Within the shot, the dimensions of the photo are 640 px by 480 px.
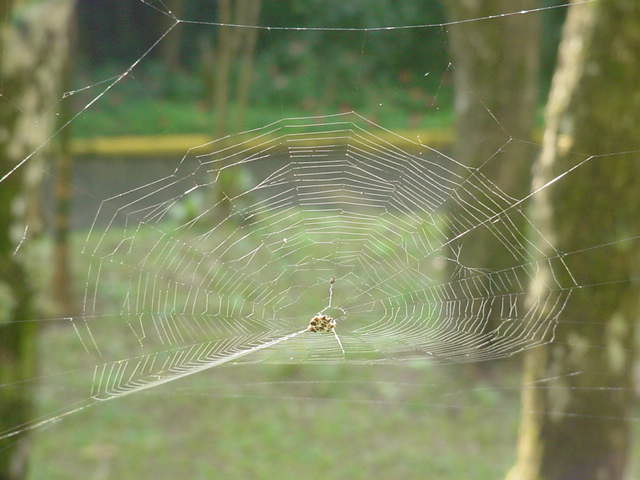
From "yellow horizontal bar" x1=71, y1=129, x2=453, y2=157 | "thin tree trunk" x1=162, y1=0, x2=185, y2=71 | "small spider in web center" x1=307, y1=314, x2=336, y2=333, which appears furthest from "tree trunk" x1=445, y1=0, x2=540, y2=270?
"thin tree trunk" x1=162, y1=0, x2=185, y2=71

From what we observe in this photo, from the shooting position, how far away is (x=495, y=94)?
215 inches

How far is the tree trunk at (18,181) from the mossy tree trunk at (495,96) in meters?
2.81

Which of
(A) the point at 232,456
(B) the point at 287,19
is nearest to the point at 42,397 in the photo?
(A) the point at 232,456

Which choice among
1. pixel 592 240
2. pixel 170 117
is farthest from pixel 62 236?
pixel 592 240

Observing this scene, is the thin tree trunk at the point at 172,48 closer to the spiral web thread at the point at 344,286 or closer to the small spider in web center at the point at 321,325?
the spiral web thread at the point at 344,286

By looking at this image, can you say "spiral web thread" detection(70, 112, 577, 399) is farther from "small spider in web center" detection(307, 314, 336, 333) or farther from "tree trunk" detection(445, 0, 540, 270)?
"tree trunk" detection(445, 0, 540, 270)

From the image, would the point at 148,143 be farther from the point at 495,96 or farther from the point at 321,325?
the point at 321,325

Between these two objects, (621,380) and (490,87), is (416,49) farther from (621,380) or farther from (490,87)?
(621,380)

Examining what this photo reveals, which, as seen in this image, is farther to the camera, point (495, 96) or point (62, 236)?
point (62, 236)

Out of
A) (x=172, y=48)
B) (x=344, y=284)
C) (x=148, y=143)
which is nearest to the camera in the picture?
(x=344, y=284)

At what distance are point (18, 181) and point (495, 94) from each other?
130 inches

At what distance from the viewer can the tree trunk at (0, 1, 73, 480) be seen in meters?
3.51

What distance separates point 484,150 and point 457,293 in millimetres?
1792

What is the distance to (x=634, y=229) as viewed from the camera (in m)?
→ 3.72
